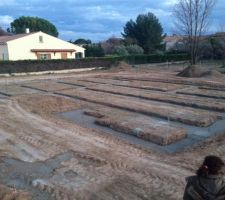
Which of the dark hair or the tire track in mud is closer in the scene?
the dark hair

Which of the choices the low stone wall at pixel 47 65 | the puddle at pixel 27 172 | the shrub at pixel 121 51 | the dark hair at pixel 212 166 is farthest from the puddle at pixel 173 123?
the shrub at pixel 121 51

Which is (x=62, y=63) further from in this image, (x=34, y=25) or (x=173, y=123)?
(x=34, y=25)

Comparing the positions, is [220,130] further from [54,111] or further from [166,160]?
[54,111]

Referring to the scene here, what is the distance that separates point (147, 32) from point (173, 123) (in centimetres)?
4502

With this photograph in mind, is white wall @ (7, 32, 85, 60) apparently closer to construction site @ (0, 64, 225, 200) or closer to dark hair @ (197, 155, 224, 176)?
construction site @ (0, 64, 225, 200)

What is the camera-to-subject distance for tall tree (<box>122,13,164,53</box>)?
54844 mm

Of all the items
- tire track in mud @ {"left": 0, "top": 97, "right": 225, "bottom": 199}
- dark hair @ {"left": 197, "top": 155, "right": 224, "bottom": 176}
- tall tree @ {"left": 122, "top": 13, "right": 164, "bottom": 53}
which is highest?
tall tree @ {"left": 122, "top": 13, "right": 164, "bottom": 53}

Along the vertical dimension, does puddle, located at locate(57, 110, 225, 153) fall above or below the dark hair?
below

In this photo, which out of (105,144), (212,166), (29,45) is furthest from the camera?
(29,45)

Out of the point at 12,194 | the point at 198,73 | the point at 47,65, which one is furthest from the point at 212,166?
the point at 47,65

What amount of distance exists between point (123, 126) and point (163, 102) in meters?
5.45

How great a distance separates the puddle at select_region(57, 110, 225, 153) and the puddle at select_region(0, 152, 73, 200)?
2.33 metres

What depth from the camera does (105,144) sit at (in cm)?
916

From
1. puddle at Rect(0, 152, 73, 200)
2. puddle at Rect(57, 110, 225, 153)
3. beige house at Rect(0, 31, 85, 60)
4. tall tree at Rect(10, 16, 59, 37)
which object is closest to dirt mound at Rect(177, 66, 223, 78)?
puddle at Rect(57, 110, 225, 153)
